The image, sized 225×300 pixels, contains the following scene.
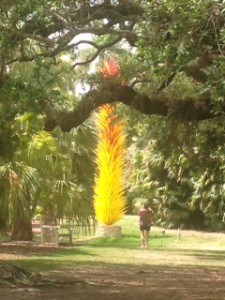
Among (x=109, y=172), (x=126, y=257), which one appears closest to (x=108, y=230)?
(x=109, y=172)

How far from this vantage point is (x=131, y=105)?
13.1 metres

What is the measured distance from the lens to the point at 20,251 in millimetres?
20344

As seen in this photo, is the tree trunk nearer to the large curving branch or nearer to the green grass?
the green grass

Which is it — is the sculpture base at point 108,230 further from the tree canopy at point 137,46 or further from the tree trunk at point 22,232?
the tree canopy at point 137,46

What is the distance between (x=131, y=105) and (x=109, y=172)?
52.8 ft

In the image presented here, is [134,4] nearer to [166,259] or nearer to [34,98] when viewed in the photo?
[34,98]

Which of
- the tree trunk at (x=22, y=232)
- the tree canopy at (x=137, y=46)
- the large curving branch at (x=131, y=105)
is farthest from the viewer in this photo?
the tree trunk at (x=22, y=232)

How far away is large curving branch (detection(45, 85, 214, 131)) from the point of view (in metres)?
12.8

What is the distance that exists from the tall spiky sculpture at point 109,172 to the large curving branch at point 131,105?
528 inches

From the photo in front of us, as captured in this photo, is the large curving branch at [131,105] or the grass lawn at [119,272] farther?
the large curving branch at [131,105]

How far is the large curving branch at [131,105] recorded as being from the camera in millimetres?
12797

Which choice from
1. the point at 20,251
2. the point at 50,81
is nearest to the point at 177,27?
the point at 50,81

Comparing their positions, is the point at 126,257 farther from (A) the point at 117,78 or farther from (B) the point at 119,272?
(A) the point at 117,78

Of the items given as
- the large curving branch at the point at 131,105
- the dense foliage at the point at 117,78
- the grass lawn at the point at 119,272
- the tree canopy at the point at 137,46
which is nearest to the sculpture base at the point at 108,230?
the grass lawn at the point at 119,272
